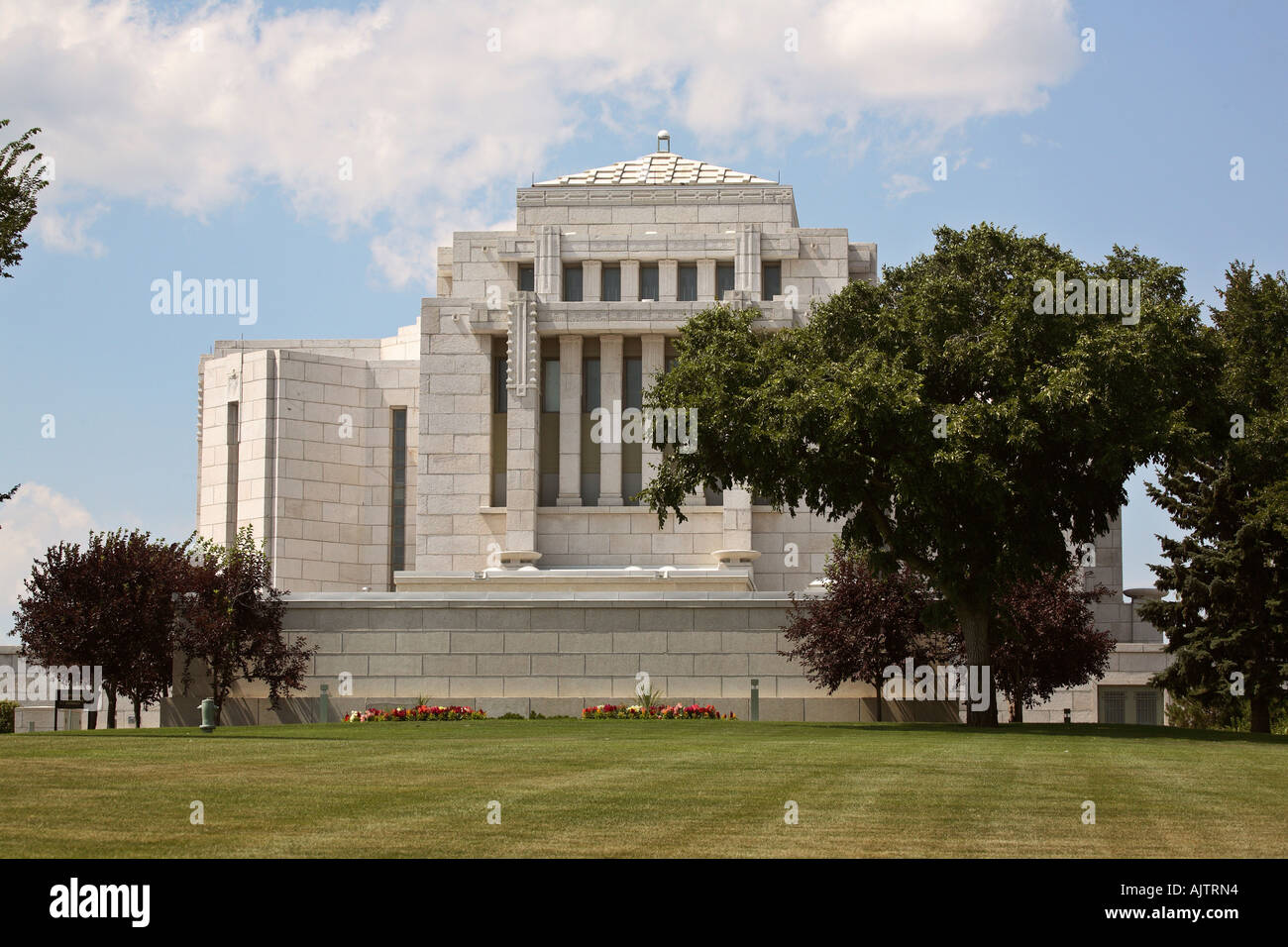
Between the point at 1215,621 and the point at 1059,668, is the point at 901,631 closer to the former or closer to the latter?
the point at 1059,668

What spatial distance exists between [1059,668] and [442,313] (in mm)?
Answer: 32136

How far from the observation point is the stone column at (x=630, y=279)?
68438 mm

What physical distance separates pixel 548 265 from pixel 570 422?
8027mm

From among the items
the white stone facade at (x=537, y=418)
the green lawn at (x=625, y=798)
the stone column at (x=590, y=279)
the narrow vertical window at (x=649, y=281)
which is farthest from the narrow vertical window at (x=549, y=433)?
A: the green lawn at (x=625, y=798)

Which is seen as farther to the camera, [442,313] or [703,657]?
[442,313]

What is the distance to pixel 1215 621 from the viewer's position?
45.3 meters

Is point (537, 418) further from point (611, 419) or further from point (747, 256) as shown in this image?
point (747, 256)

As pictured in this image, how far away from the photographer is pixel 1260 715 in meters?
45.5

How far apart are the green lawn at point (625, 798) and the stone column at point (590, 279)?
43.8 m

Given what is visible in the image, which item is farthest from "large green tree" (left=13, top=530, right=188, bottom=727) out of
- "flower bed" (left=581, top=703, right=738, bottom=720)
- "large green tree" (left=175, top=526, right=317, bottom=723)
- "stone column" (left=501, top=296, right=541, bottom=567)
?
"stone column" (left=501, top=296, right=541, bottom=567)

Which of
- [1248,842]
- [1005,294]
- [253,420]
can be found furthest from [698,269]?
[1248,842]

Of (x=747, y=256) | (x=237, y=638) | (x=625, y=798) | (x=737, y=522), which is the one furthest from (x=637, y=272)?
(x=625, y=798)


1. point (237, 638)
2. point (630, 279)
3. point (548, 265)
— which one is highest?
point (548, 265)

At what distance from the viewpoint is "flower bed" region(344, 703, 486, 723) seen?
39781 mm
